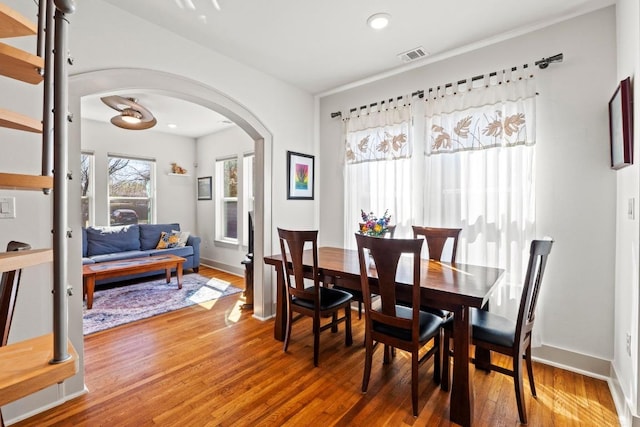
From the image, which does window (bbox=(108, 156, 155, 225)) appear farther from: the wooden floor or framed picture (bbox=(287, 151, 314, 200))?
framed picture (bbox=(287, 151, 314, 200))

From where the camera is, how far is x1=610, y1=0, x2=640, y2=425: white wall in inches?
66.4

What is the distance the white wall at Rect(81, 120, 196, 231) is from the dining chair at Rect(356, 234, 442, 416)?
209 inches

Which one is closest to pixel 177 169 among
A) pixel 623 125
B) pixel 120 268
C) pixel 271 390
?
pixel 120 268

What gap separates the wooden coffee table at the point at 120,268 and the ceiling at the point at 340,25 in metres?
3.10

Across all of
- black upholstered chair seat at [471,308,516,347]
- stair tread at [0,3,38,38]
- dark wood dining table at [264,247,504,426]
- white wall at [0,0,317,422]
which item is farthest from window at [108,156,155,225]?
black upholstered chair seat at [471,308,516,347]

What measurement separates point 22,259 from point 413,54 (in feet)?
10.5

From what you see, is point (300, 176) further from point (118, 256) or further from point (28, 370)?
point (118, 256)

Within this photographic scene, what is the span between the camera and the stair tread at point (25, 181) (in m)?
0.74

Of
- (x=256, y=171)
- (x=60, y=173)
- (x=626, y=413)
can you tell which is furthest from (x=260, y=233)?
(x=626, y=413)

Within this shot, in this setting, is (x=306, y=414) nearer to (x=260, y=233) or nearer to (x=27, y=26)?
(x=260, y=233)

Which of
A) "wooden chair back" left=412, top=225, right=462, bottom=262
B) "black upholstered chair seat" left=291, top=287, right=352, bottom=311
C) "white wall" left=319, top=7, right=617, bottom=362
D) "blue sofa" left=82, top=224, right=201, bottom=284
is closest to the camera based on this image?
"white wall" left=319, top=7, right=617, bottom=362

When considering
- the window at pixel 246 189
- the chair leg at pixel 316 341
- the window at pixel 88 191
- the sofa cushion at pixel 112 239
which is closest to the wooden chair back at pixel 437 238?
the chair leg at pixel 316 341

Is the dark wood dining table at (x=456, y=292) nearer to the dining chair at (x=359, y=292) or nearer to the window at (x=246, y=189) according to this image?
the dining chair at (x=359, y=292)

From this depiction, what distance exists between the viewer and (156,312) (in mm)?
3570
